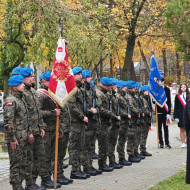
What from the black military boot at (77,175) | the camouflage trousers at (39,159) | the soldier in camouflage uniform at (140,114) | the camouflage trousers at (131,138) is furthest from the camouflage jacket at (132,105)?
the camouflage trousers at (39,159)

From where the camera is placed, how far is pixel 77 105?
10.5 meters

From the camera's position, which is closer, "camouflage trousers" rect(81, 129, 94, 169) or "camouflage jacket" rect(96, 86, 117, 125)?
"camouflage trousers" rect(81, 129, 94, 169)

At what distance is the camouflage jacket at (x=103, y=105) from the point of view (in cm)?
1123

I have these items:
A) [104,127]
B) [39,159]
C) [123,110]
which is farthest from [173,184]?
[123,110]

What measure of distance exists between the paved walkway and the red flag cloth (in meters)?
1.72

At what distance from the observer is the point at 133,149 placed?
13.0 m

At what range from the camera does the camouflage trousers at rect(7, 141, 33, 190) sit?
8.18m

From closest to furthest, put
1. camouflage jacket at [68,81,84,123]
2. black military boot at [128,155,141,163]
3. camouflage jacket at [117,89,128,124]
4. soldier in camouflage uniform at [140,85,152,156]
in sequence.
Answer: camouflage jacket at [68,81,84,123]
camouflage jacket at [117,89,128,124]
black military boot at [128,155,141,163]
soldier in camouflage uniform at [140,85,152,156]

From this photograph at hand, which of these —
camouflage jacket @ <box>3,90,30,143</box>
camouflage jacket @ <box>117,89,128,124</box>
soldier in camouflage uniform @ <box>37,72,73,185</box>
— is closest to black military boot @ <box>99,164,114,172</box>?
camouflage jacket @ <box>117,89,128,124</box>

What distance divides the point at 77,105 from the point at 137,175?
2027mm

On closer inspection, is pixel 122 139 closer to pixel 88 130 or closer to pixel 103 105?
pixel 103 105

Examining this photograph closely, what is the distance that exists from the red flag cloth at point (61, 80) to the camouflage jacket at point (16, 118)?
3.33 feet

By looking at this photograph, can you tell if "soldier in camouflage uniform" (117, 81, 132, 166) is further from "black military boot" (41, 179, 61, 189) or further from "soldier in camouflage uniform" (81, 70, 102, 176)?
"black military boot" (41, 179, 61, 189)

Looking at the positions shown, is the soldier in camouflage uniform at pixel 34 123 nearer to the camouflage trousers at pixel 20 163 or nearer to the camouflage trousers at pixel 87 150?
the camouflage trousers at pixel 20 163
